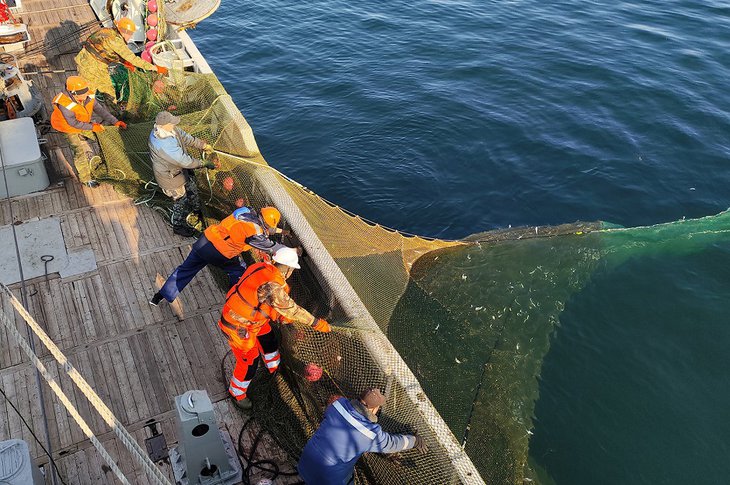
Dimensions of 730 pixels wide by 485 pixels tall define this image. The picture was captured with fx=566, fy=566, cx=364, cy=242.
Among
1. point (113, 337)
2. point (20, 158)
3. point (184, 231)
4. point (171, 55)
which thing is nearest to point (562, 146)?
point (171, 55)

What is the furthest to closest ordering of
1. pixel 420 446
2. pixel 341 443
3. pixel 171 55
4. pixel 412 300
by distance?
pixel 171 55 → pixel 412 300 → pixel 420 446 → pixel 341 443

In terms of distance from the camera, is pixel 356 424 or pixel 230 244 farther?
pixel 230 244

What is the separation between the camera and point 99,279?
6.74m

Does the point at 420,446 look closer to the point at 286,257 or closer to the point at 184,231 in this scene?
the point at 286,257

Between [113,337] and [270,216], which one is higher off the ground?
[270,216]

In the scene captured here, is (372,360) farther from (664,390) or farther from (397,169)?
(397,169)

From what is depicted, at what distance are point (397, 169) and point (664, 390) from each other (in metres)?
7.37

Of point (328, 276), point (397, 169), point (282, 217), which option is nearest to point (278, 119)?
point (397, 169)

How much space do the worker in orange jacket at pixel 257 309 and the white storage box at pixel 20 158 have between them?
186 inches


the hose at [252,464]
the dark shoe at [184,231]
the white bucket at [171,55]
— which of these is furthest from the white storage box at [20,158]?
the hose at [252,464]

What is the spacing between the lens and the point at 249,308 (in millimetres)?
4734

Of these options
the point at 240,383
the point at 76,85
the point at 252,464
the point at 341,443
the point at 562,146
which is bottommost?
the point at 562,146

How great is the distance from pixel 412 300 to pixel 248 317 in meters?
2.49

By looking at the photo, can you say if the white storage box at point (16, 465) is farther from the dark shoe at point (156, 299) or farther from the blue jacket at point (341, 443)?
the dark shoe at point (156, 299)
